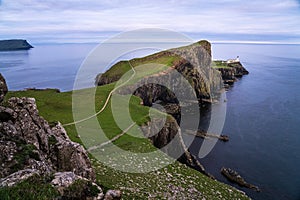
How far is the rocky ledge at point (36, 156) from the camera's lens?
11717 millimetres

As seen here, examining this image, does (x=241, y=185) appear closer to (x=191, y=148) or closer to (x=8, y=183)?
(x=191, y=148)

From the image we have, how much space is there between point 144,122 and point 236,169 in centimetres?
1997

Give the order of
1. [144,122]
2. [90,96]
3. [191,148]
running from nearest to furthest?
[144,122] → [191,148] → [90,96]

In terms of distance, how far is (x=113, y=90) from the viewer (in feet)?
240

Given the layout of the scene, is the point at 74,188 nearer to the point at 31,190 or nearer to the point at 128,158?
the point at 31,190

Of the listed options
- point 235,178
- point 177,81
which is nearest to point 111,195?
point 235,178

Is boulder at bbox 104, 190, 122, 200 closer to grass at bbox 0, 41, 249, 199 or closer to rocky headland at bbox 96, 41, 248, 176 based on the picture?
grass at bbox 0, 41, 249, 199

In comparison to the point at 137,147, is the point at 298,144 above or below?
below

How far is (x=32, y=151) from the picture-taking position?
14430 millimetres

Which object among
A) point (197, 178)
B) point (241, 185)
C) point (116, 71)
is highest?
point (116, 71)

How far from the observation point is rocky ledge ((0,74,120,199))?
11717 millimetres

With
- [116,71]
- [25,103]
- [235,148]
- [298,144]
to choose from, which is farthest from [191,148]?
[116,71]

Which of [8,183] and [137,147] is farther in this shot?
[137,147]

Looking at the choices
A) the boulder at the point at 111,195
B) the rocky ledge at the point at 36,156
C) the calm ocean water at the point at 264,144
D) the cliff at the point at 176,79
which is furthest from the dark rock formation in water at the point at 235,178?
the boulder at the point at 111,195
